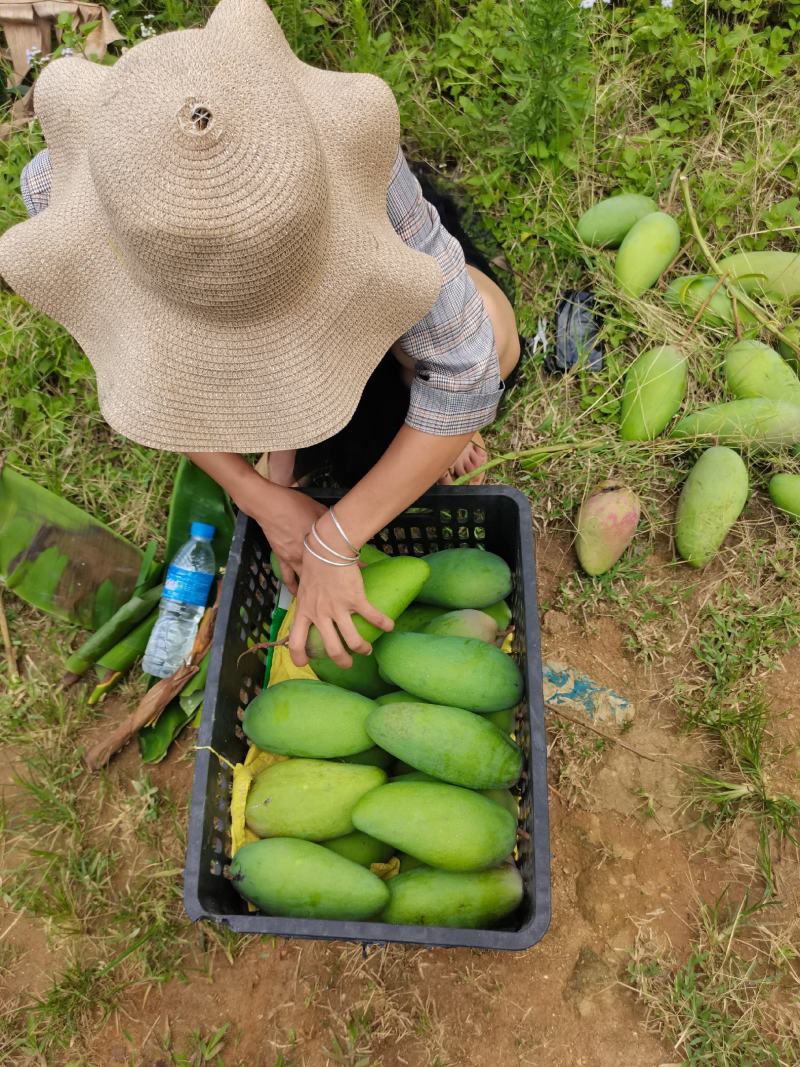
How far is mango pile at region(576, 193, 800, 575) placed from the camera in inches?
60.9

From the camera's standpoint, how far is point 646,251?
68.3 inches

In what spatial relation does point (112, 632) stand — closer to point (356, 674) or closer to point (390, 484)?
point (356, 674)

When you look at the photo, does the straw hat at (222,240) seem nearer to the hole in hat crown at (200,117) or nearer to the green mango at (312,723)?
the hole in hat crown at (200,117)

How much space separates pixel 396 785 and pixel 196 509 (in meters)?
0.84

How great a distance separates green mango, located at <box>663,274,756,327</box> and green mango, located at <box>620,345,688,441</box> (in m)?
0.15

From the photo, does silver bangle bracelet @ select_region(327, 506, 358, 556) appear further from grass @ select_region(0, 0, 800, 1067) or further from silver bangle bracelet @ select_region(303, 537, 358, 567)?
grass @ select_region(0, 0, 800, 1067)

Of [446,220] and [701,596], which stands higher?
[446,220]

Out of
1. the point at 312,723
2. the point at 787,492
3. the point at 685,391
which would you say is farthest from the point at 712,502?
the point at 312,723

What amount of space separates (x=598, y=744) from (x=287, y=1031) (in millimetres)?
755

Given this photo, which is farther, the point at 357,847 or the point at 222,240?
the point at 357,847

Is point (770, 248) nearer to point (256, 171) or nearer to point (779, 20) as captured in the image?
point (779, 20)

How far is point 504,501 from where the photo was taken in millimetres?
1235

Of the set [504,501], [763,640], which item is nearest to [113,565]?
[504,501]

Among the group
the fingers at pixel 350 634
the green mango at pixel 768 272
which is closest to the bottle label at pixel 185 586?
the fingers at pixel 350 634
